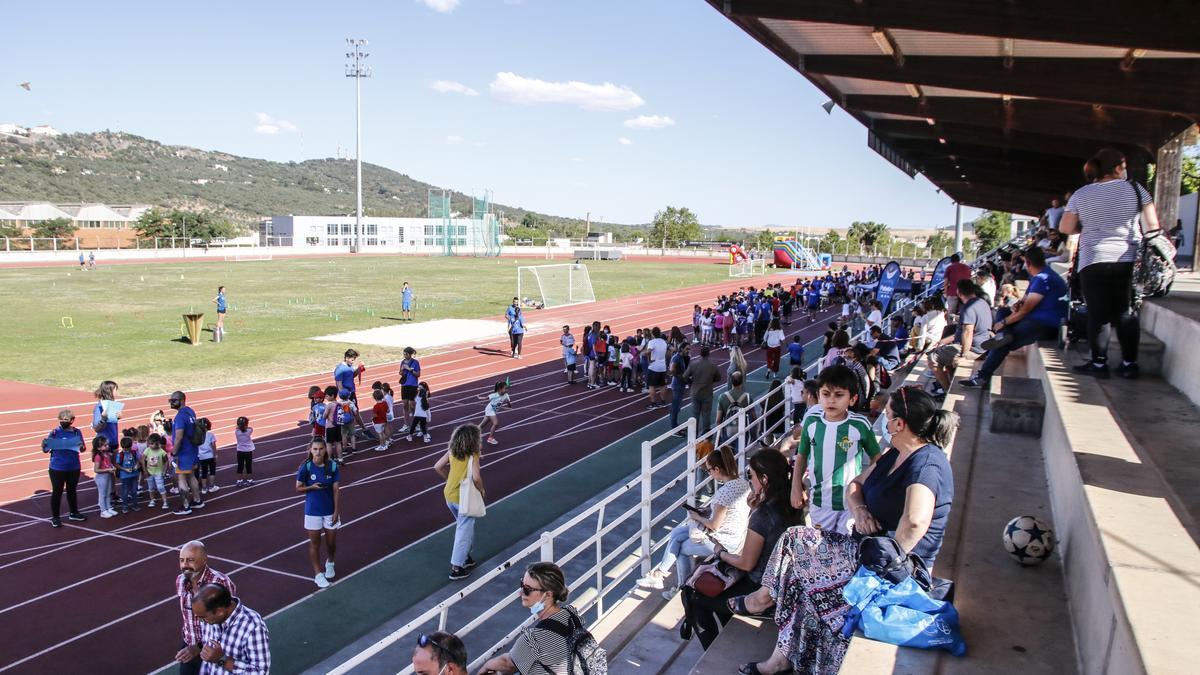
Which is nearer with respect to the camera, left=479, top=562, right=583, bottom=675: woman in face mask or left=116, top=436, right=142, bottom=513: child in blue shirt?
left=479, top=562, right=583, bottom=675: woman in face mask

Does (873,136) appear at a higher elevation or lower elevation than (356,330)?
higher

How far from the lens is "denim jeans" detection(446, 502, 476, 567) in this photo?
8.96 metres

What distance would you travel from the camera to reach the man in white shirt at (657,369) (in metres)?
17.7

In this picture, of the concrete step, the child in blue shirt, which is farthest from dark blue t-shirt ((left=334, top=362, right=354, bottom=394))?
the concrete step

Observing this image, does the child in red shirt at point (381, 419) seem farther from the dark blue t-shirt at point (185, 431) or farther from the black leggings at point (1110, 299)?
the black leggings at point (1110, 299)

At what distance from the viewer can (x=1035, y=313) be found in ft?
26.9

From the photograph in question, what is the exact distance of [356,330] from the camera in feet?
99.2

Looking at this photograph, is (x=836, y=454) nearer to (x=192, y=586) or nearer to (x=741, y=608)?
(x=741, y=608)

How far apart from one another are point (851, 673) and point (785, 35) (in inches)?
375

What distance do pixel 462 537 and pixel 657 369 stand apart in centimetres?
950

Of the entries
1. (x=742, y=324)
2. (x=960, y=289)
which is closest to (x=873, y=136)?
(x=742, y=324)

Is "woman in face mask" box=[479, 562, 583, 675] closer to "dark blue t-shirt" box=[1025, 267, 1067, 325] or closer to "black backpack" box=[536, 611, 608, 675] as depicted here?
"black backpack" box=[536, 611, 608, 675]

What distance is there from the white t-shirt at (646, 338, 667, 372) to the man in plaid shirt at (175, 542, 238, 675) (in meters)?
12.8

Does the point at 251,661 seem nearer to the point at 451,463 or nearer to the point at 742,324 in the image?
the point at 451,463
